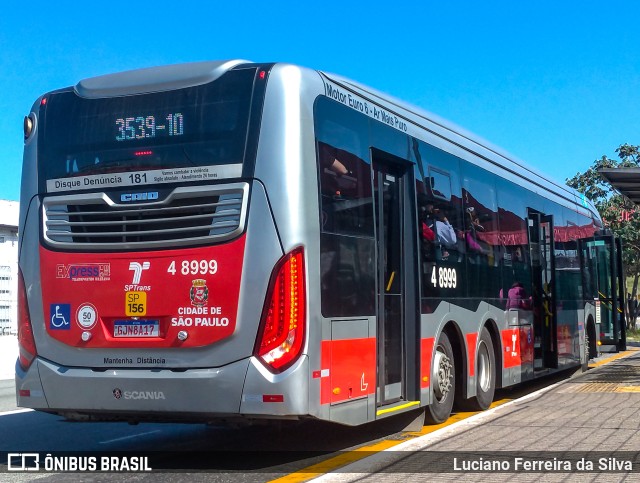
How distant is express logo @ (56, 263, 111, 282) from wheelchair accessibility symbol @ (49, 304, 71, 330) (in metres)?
0.26

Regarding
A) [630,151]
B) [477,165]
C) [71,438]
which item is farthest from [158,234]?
[630,151]

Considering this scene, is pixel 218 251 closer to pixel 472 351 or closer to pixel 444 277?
pixel 444 277

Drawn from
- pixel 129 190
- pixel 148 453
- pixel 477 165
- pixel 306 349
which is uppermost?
pixel 477 165

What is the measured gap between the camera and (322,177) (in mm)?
7496

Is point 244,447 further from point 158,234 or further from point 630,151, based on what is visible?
point 630,151

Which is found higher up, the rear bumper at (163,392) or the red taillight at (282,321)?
the red taillight at (282,321)

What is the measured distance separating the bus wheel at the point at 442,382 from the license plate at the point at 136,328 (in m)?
3.55

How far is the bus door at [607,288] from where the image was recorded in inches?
727

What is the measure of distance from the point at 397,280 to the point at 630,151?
3718 centimetres

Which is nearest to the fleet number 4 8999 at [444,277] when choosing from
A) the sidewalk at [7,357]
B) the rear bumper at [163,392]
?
the rear bumper at [163,392]

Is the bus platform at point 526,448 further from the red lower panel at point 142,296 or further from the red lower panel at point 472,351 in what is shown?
the red lower panel at point 142,296

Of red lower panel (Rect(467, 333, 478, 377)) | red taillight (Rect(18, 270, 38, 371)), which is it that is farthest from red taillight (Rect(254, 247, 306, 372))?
red lower panel (Rect(467, 333, 478, 377))

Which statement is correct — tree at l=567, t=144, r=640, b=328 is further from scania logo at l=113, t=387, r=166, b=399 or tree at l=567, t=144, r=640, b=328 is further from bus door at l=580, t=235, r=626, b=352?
scania logo at l=113, t=387, r=166, b=399

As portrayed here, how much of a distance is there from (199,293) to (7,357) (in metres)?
18.8
